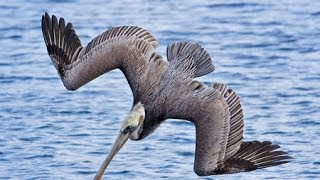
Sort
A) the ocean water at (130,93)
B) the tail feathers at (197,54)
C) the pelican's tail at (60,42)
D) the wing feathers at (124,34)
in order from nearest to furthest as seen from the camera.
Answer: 1. the tail feathers at (197,54)
2. the wing feathers at (124,34)
3. the pelican's tail at (60,42)
4. the ocean water at (130,93)

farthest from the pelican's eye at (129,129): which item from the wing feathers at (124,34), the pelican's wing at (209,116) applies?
the wing feathers at (124,34)

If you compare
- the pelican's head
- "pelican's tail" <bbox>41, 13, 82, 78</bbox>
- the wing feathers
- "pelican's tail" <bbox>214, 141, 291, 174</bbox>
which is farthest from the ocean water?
"pelican's tail" <bbox>214, 141, 291, 174</bbox>

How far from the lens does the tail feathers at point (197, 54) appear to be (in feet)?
43.5

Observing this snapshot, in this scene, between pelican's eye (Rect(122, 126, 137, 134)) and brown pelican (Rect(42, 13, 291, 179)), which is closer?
brown pelican (Rect(42, 13, 291, 179))

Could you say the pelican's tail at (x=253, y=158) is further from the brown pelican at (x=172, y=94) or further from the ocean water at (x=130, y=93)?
the ocean water at (x=130, y=93)

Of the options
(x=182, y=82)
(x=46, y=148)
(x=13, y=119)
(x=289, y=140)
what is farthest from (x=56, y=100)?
(x=182, y=82)

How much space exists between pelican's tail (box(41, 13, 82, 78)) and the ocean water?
133cm

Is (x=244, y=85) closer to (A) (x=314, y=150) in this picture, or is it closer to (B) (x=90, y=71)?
(A) (x=314, y=150)

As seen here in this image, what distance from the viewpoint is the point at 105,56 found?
535 inches

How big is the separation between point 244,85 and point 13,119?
3.23 meters

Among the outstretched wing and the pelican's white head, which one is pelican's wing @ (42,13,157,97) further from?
the outstretched wing

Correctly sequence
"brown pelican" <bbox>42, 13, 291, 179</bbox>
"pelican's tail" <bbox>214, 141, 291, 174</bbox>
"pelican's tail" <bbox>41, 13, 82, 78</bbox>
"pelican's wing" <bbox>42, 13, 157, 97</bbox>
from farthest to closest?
"pelican's tail" <bbox>41, 13, 82, 78</bbox>, "pelican's wing" <bbox>42, 13, 157, 97</bbox>, "brown pelican" <bbox>42, 13, 291, 179</bbox>, "pelican's tail" <bbox>214, 141, 291, 174</bbox>

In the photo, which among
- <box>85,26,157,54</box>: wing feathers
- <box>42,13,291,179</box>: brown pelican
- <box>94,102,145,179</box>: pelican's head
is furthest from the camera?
<box>85,26,157,54</box>: wing feathers

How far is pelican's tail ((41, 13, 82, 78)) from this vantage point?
554 inches
